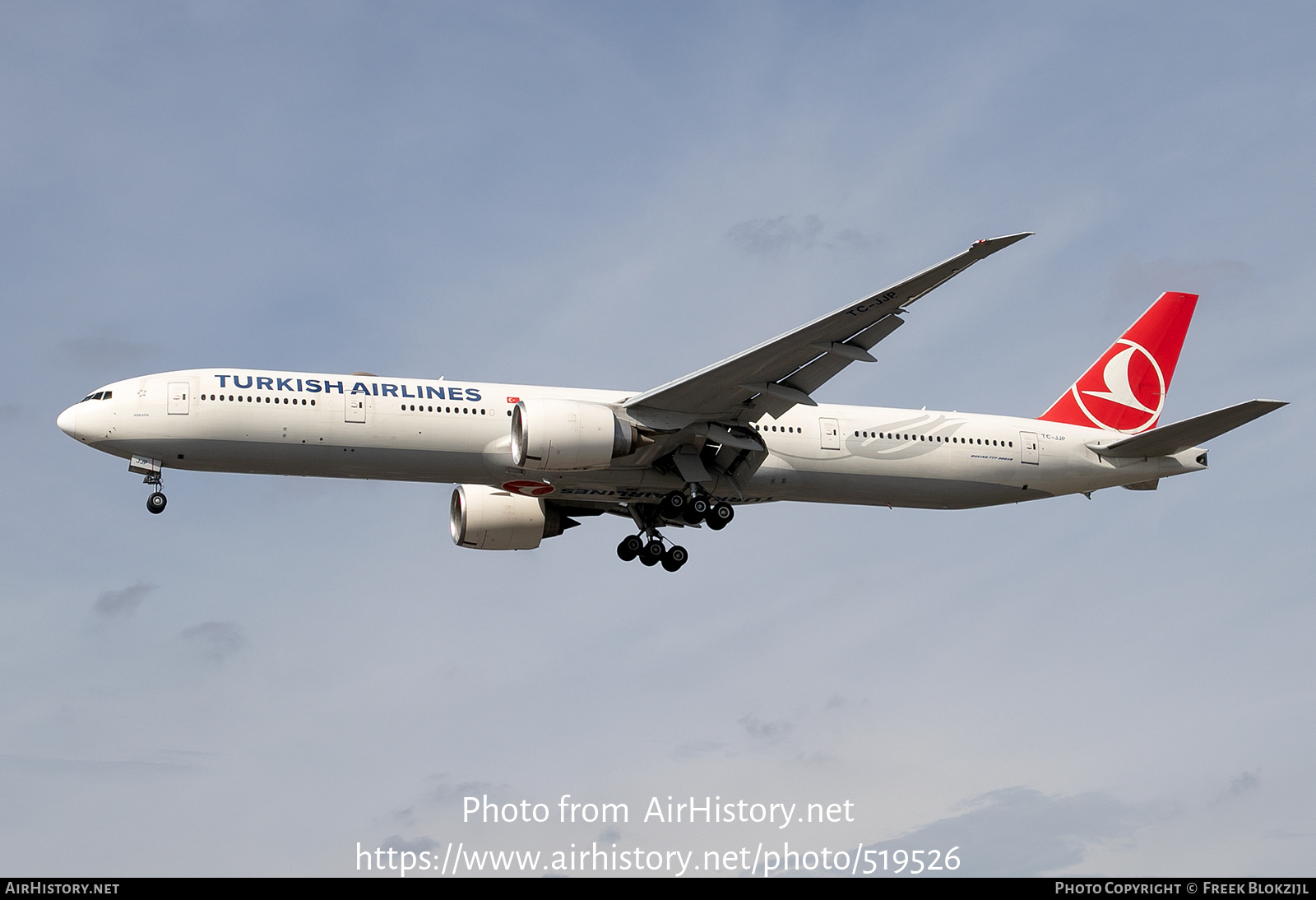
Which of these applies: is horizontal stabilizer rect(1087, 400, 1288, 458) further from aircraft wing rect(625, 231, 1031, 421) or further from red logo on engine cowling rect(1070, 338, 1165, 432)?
aircraft wing rect(625, 231, 1031, 421)

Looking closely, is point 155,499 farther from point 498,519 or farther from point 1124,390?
point 1124,390

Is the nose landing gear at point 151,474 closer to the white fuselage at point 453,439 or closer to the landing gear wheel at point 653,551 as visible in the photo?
the white fuselage at point 453,439

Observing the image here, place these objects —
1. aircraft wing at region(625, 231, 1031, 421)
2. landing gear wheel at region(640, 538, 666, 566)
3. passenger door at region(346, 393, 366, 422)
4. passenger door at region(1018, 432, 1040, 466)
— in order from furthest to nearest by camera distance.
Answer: passenger door at region(1018, 432, 1040, 466)
landing gear wheel at region(640, 538, 666, 566)
passenger door at region(346, 393, 366, 422)
aircraft wing at region(625, 231, 1031, 421)

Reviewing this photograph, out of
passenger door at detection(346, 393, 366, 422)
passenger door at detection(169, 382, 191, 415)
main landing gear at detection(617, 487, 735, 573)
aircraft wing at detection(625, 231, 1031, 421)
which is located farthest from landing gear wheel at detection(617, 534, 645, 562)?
passenger door at detection(169, 382, 191, 415)

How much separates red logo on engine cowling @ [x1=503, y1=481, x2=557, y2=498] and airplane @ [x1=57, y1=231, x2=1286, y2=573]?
0.07 meters

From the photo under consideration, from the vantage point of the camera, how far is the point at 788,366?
108 ft

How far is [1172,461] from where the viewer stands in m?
38.7

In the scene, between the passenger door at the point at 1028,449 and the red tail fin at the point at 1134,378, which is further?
the red tail fin at the point at 1134,378

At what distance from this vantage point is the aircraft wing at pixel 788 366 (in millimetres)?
30500

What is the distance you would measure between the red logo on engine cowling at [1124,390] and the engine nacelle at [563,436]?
50.5 ft

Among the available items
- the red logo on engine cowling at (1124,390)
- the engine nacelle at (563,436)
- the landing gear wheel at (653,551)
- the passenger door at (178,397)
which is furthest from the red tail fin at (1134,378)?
the passenger door at (178,397)

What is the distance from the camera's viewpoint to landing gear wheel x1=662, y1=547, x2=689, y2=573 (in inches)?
1483

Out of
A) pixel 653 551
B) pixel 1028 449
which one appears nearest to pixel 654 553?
pixel 653 551

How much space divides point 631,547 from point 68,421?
14135 mm
